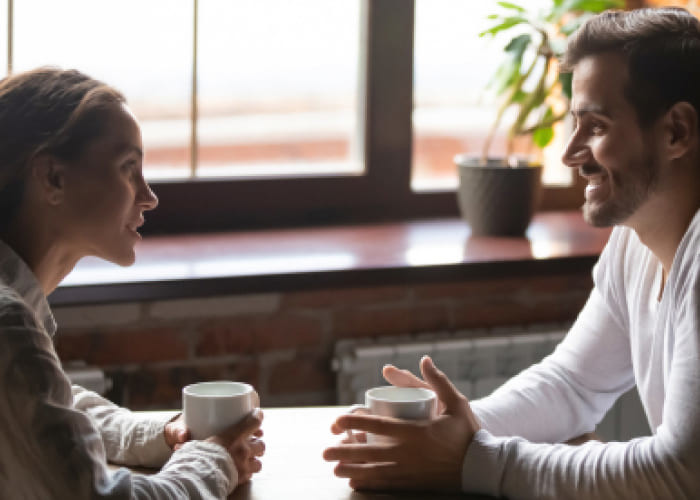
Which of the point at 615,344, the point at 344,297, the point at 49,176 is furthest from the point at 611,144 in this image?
the point at 344,297

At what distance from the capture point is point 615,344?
1.63 meters

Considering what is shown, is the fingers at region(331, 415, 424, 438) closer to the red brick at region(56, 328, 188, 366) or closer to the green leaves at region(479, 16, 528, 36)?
the red brick at region(56, 328, 188, 366)

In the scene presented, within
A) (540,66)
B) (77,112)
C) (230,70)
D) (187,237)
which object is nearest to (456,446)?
(77,112)

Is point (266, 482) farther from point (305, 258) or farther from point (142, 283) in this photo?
point (305, 258)

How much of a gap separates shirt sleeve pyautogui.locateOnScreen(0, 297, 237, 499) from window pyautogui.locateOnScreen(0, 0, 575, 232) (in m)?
1.35

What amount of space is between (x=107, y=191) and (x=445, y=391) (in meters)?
0.52

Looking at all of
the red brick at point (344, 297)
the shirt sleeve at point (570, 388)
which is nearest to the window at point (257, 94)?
the red brick at point (344, 297)

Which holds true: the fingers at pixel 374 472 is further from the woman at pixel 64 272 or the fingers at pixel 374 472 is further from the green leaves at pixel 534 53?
the green leaves at pixel 534 53

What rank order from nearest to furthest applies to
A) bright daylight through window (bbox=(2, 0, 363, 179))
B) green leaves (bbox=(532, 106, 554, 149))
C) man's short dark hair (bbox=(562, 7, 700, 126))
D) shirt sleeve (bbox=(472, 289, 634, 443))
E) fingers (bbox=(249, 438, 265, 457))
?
fingers (bbox=(249, 438, 265, 457)), man's short dark hair (bbox=(562, 7, 700, 126)), shirt sleeve (bbox=(472, 289, 634, 443)), bright daylight through window (bbox=(2, 0, 363, 179)), green leaves (bbox=(532, 106, 554, 149))

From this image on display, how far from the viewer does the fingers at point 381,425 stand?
128 cm

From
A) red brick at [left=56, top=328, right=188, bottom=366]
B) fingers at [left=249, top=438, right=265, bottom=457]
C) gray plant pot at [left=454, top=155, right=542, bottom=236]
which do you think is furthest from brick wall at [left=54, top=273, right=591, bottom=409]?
fingers at [left=249, top=438, right=265, bottom=457]

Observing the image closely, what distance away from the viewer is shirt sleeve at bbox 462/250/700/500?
118cm

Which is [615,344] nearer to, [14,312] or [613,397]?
[613,397]

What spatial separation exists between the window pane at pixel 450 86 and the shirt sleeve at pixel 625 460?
58.3 inches
